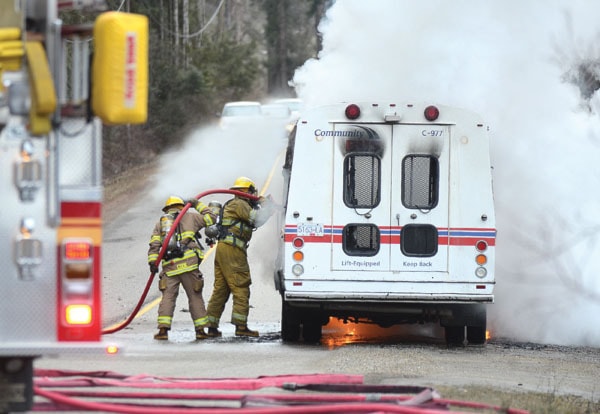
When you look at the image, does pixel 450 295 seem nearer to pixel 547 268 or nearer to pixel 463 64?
pixel 547 268

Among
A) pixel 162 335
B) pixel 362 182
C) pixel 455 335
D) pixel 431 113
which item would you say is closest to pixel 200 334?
pixel 162 335

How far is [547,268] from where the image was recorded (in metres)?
14.2

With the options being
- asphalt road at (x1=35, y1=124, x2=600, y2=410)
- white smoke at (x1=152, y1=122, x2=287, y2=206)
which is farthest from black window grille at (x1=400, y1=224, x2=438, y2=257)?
white smoke at (x1=152, y1=122, x2=287, y2=206)

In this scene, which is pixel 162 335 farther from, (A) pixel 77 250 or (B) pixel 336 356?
(A) pixel 77 250

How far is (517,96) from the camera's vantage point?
48.2ft

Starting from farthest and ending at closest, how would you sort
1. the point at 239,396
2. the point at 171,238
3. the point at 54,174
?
1. the point at 171,238
2. the point at 239,396
3. the point at 54,174

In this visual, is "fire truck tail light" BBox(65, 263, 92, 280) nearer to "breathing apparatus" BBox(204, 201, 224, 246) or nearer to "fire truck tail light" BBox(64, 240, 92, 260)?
"fire truck tail light" BBox(64, 240, 92, 260)

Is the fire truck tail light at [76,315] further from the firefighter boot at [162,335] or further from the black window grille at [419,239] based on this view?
the firefighter boot at [162,335]

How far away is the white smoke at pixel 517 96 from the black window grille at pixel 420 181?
4.50 ft

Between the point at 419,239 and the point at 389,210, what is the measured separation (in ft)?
1.39

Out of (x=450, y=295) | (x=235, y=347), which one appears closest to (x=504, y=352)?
(x=450, y=295)

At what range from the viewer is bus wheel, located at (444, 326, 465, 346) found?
13336 millimetres

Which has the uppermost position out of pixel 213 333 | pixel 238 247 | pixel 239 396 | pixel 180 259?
pixel 238 247

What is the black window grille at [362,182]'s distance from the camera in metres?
12.6
